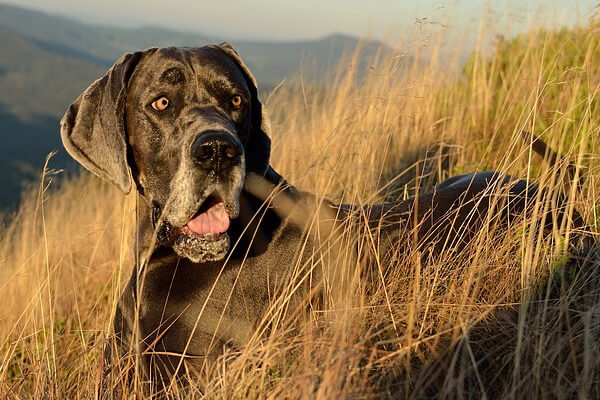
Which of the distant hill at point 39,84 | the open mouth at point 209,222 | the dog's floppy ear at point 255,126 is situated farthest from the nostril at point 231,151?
the distant hill at point 39,84

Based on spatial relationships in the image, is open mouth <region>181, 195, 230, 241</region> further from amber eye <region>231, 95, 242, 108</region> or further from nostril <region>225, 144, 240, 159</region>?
amber eye <region>231, 95, 242, 108</region>

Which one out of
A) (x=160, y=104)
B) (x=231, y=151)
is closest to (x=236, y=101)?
(x=160, y=104)

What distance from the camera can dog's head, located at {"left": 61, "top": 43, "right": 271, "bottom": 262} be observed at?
2.88 meters

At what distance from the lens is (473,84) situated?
18.7 ft

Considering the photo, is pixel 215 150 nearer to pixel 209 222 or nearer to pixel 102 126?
pixel 209 222

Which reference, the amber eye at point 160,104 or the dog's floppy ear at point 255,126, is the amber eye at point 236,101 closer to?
the dog's floppy ear at point 255,126

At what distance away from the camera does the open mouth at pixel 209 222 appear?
2.96m

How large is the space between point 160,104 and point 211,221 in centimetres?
57

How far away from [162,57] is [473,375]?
6.20ft

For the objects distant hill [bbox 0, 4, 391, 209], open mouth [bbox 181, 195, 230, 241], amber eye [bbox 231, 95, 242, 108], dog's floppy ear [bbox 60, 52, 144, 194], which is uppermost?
amber eye [bbox 231, 95, 242, 108]

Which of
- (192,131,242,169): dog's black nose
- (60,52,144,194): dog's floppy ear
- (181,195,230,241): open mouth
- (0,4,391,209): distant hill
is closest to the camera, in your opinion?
(192,131,242,169): dog's black nose

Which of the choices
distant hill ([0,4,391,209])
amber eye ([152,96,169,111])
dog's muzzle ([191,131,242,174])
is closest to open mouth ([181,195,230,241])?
dog's muzzle ([191,131,242,174])

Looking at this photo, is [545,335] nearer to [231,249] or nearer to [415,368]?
[415,368]

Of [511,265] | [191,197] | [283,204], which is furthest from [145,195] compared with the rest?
[511,265]
